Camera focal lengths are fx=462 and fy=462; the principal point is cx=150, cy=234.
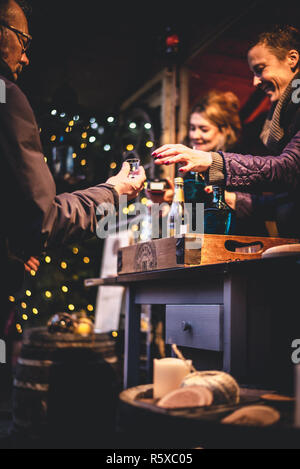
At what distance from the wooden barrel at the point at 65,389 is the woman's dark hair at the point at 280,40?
5.33ft

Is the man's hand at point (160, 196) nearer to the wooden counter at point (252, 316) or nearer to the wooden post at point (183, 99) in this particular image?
the wooden counter at point (252, 316)

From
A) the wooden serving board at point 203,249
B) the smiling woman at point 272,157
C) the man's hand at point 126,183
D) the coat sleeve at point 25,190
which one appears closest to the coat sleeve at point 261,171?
the smiling woman at point 272,157

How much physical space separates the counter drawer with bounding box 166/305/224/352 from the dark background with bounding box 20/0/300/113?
8.23 ft

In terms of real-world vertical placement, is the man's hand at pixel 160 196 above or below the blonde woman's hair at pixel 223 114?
below

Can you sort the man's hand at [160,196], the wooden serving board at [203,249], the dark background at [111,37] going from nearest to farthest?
the wooden serving board at [203,249], the man's hand at [160,196], the dark background at [111,37]

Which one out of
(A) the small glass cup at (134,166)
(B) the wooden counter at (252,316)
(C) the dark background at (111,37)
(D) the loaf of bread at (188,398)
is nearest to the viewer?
(D) the loaf of bread at (188,398)

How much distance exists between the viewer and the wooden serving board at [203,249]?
5.53ft

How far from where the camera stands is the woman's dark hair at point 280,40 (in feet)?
6.98

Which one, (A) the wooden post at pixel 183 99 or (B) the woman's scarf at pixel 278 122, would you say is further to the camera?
(A) the wooden post at pixel 183 99

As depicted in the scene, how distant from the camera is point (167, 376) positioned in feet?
3.99

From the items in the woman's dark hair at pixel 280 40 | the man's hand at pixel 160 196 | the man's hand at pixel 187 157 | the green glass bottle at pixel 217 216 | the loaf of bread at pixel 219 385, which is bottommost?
the loaf of bread at pixel 219 385

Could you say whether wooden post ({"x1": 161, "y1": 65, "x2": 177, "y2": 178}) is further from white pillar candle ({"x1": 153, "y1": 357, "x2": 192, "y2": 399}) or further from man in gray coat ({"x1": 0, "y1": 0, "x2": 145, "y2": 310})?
white pillar candle ({"x1": 153, "y1": 357, "x2": 192, "y2": 399})

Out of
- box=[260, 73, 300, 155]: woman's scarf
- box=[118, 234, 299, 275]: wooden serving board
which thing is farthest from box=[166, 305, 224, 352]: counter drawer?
box=[260, 73, 300, 155]: woman's scarf

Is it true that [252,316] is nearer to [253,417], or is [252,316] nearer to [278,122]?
[253,417]
